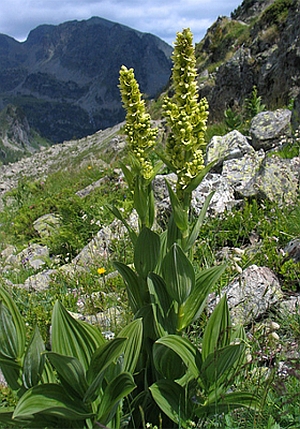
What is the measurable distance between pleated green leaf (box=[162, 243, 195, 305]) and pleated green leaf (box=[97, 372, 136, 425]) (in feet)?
2.05

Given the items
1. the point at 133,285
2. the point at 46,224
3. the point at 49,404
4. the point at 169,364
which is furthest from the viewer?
the point at 46,224

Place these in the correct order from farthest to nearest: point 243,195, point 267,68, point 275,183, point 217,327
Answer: point 267,68 → point 243,195 → point 275,183 → point 217,327

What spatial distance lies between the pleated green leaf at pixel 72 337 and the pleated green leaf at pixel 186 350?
0.44m

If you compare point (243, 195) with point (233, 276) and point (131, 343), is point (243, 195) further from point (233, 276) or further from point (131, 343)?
point (131, 343)

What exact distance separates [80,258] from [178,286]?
4241mm

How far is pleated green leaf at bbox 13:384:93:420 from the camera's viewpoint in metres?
2.21

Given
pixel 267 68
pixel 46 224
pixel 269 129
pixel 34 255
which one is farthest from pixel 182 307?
pixel 267 68

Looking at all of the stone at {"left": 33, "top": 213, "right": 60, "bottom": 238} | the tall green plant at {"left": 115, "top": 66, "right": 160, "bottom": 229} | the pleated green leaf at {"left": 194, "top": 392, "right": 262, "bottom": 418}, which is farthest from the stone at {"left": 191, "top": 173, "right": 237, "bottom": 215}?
the stone at {"left": 33, "top": 213, "right": 60, "bottom": 238}

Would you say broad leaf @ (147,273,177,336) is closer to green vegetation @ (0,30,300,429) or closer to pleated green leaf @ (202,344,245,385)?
green vegetation @ (0,30,300,429)

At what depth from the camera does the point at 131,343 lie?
8.64ft

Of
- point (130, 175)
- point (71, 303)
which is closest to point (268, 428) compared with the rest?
point (130, 175)

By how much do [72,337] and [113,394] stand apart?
0.46 m

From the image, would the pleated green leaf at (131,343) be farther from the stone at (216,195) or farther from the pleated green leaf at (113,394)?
the stone at (216,195)

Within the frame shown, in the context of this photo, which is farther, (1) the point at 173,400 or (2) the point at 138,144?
(2) the point at 138,144
